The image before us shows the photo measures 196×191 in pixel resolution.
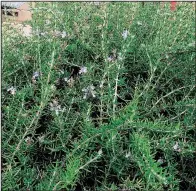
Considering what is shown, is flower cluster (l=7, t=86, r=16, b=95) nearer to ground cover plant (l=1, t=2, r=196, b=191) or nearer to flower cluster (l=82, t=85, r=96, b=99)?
ground cover plant (l=1, t=2, r=196, b=191)

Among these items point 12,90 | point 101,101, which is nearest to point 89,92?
point 101,101

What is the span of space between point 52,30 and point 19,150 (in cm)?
68

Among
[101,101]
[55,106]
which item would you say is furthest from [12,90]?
[101,101]

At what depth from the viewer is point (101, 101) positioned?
1.57 meters

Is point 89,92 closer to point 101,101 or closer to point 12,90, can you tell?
point 101,101

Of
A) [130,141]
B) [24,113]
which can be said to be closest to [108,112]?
[130,141]

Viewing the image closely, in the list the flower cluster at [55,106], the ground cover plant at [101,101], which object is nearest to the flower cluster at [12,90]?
the ground cover plant at [101,101]

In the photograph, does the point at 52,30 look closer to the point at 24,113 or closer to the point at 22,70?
the point at 22,70

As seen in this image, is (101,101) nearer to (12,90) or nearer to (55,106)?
(55,106)

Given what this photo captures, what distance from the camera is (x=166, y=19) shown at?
1.91m

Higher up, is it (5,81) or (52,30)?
(52,30)

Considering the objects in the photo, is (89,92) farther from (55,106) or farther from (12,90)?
(12,90)

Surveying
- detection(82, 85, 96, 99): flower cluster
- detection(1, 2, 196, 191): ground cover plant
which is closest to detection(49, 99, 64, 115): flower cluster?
detection(1, 2, 196, 191): ground cover plant

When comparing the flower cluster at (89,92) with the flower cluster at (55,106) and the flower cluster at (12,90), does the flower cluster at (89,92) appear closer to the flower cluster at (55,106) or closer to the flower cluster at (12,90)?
the flower cluster at (55,106)
